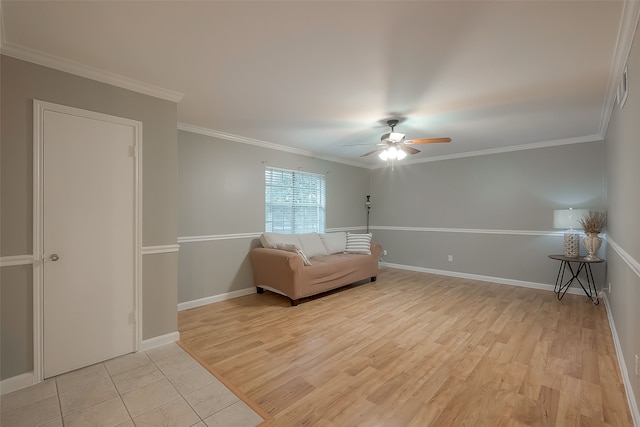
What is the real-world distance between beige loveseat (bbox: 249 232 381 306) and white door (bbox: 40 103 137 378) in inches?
70.7

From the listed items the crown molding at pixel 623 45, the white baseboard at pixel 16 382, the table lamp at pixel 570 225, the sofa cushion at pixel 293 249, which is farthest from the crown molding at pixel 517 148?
the white baseboard at pixel 16 382

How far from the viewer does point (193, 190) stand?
12.6ft

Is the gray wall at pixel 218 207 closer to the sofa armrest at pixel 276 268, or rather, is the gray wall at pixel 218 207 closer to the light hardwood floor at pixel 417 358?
the sofa armrest at pixel 276 268

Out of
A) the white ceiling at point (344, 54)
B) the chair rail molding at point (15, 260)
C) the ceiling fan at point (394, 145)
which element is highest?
the white ceiling at point (344, 54)

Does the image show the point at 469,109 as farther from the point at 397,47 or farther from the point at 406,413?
the point at 406,413

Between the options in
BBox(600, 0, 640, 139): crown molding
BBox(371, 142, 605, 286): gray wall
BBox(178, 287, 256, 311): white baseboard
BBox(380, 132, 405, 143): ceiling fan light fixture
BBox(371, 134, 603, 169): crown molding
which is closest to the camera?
BBox(600, 0, 640, 139): crown molding

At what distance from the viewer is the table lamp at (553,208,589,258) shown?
4.02 m

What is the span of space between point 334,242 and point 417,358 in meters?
2.95

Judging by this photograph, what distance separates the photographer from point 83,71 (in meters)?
2.33

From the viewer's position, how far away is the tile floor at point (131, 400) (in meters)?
1.75

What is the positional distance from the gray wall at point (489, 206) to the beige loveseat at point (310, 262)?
1429 mm

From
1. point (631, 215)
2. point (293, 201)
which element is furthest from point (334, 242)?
point (631, 215)

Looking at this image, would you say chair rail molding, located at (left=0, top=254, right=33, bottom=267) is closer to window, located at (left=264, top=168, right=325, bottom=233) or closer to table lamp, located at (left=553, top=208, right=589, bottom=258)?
window, located at (left=264, top=168, right=325, bottom=233)

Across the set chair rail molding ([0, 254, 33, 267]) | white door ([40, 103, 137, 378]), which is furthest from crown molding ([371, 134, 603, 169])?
chair rail molding ([0, 254, 33, 267])
